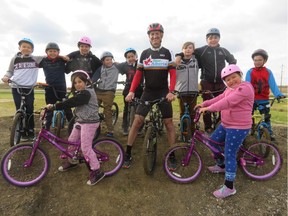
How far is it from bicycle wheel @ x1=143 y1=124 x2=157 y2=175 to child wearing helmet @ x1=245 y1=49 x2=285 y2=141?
11.9ft

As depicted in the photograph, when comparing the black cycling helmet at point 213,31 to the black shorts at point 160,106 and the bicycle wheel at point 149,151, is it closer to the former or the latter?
the black shorts at point 160,106

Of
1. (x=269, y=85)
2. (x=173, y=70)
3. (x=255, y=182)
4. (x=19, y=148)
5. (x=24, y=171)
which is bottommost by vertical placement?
(x=255, y=182)

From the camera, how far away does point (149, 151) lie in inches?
184

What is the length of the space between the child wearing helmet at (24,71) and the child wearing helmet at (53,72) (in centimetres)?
34

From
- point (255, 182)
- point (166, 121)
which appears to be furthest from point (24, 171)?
point (255, 182)

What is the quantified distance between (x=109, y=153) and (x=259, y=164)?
3.49m

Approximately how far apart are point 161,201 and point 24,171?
2964mm

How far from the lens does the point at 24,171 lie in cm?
447

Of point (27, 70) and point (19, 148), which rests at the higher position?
point (27, 70)

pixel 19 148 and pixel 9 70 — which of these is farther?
pixel 9 70

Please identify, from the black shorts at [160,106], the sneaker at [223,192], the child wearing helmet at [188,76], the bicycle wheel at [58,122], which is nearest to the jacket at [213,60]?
the child wearing helmet at [188,76]

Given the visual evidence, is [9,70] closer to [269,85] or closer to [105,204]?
[105,204]

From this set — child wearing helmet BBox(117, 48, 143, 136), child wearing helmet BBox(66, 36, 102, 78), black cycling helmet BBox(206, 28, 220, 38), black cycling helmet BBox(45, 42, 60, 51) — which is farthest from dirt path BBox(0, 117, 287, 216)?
black cycling helmet BBox(206, 28, 220, 38)

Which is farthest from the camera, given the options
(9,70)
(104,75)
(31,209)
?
(104,75)
